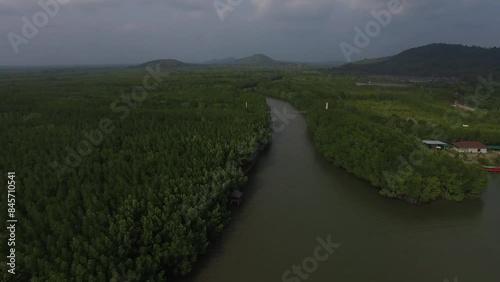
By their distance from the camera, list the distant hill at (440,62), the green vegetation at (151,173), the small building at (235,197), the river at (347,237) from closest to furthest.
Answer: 1. the green vegetation at (151,173)
2. the river at (347,237)
3. the small building at (235,197)
4. the distant hill at (440,62)

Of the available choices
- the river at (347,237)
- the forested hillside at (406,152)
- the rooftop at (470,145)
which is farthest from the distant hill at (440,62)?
the river at (347,237)

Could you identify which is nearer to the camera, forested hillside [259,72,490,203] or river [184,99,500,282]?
river [184,99,500,282]

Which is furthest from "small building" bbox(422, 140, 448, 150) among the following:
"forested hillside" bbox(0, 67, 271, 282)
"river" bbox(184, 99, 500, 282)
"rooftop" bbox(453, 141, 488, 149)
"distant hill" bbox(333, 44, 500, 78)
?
"distant hill" bbox(333, 44, 500, 78)

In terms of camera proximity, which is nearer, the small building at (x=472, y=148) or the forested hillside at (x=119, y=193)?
the forested hillside at (x=119, y=193)

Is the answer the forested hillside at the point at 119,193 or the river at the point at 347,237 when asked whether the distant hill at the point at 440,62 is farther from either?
the forested hillside at the point at 119,193

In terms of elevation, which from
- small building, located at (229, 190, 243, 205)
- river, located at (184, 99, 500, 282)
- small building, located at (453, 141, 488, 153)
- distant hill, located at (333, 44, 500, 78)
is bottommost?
river, located at (184, 99, 500, 282)

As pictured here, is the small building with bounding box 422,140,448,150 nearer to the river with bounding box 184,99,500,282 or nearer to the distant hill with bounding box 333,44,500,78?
the river with bounding box 184,99,500,282
